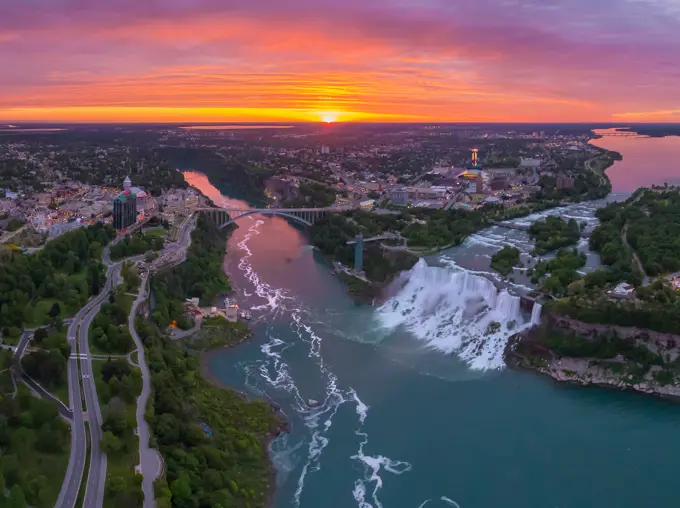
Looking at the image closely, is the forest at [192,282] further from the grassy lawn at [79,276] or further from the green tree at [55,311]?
the green tree at [55,311]

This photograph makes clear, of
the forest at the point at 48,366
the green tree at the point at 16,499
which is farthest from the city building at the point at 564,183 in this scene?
the green tree at the point at 16,499

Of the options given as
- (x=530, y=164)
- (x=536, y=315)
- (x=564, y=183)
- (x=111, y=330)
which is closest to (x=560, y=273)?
(x=536, y=315)

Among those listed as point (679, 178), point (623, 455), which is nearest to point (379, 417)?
point (623, 455)

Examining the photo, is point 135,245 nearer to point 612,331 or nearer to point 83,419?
point 83,419

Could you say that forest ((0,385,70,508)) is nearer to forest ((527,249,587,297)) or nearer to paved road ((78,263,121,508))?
paved road ((78,263,121,508))

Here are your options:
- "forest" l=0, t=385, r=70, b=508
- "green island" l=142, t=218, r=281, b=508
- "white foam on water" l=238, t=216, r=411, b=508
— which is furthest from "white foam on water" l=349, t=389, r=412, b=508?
"forest" l=0, t=385, r=70, b=508
